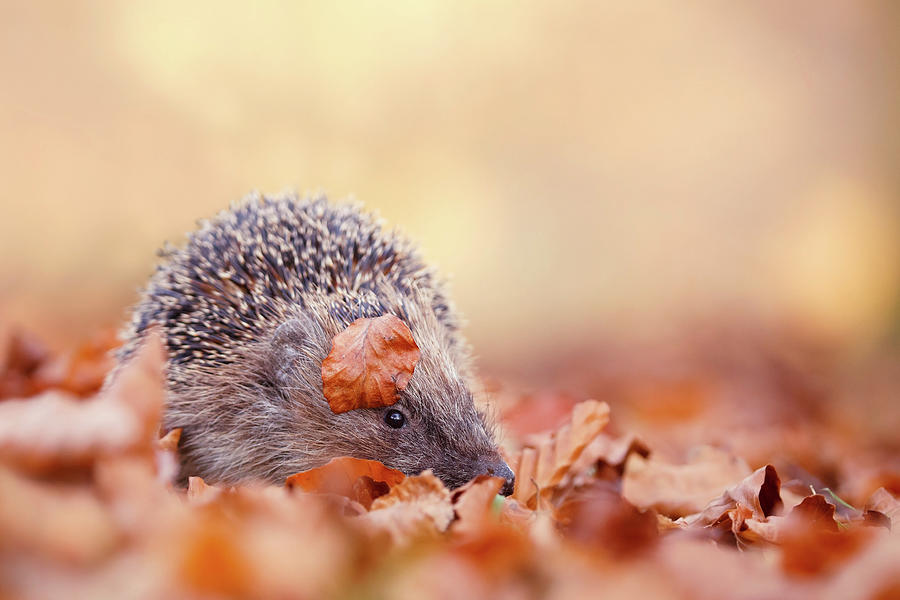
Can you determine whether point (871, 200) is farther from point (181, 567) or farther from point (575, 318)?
point (181, 567)

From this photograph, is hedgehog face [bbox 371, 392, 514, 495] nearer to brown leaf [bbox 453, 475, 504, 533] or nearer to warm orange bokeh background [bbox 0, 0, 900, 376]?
brown leaf [bbox 453, 475, 504, 533]

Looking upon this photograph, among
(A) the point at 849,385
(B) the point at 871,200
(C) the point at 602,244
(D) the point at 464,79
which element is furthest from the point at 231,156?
(B) the point at 871,200

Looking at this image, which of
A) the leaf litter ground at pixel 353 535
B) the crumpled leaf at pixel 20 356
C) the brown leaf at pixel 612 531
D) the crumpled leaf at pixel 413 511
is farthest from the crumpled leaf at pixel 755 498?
the crumpled leaf at pixel 20 356

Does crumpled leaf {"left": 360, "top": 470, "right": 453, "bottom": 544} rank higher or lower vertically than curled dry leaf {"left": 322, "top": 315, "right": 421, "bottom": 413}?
lower

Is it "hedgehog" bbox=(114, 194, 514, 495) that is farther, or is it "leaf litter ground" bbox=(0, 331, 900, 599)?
"hedgehog" bbox=(114, 194, 514, 495)

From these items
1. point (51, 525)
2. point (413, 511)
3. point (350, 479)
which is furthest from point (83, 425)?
point (350, 479)

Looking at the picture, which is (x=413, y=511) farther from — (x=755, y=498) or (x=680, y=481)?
(x=680, y=481)

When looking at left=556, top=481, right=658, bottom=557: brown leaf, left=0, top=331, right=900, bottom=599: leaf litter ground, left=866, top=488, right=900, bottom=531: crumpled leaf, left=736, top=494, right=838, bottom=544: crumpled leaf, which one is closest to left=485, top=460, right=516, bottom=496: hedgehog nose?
left=0, top=331, right=900, bottom=599: leaf litter ground
